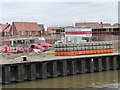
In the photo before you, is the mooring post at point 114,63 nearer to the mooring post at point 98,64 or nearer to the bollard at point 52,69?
the mooring post at point 98,64

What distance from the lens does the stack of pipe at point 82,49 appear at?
178 feet

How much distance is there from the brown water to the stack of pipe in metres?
6.13

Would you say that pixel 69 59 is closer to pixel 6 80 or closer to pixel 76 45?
pixel 76 45

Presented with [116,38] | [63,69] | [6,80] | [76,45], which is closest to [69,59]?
[63,69]

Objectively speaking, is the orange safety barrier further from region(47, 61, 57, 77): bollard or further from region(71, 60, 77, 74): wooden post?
region(47, 61, 57, 77): bollard

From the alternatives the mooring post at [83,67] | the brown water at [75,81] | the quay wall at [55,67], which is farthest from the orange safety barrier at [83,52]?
the brown water at [75,81]

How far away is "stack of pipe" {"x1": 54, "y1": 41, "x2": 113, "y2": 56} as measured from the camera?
54.2 meters

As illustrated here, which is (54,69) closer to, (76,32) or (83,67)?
(83,67)

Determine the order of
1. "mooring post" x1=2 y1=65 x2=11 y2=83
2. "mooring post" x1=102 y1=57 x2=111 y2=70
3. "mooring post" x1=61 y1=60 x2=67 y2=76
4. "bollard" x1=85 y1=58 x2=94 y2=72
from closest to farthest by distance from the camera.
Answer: "mooring post" x1=2 y1=65 x2=11 y2=83, "mooring post" x1=61 y1=60 x2=67 y2=76, "bollard" x1=85 y1=58 x2=94 y2=72, "mooring post" x1=102 y1=57 x2=111 y2=70

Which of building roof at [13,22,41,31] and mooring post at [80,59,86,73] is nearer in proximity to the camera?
mooring post at [80,59,86,73]

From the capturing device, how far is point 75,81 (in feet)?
145

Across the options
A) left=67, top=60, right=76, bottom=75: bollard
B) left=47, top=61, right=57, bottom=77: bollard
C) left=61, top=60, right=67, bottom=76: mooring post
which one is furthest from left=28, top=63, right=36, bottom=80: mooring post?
left=67, top=60, right=76, bottom=75: bollard

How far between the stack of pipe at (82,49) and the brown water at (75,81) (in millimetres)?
6129

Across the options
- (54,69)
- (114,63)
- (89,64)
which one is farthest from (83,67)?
(114,63)
